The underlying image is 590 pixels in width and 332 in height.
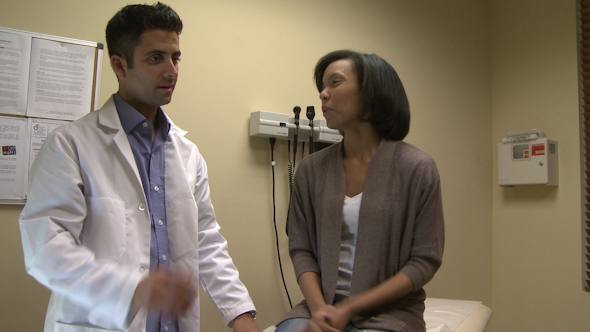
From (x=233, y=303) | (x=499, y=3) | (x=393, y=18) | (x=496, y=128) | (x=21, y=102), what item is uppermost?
(x=499, y=3)

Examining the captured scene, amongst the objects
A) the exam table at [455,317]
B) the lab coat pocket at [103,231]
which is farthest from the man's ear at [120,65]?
the exam table at [455,317]

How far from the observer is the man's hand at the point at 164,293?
1046mm

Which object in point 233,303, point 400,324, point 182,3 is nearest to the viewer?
point 400,324

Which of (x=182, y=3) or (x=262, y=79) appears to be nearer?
(x=182, y=3)

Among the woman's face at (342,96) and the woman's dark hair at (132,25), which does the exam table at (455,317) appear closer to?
the woman's face at (342,96)

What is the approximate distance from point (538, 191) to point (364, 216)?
7.40 ft

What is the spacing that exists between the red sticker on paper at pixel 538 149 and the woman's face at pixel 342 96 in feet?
6.55

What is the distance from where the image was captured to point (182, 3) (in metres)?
2.04

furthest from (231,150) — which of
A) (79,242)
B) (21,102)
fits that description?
(79,242)

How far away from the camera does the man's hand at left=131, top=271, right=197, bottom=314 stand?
3.43 ft

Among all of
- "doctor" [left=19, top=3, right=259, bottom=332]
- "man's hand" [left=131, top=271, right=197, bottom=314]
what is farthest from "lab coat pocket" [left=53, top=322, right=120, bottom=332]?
"man's hand" [left=131, top=271, right=197, bottom=314]

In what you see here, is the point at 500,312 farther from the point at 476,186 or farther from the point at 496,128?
the point at 496,128

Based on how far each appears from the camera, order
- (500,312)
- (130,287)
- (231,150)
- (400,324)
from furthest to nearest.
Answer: (500,312) < (231,150) < (400,324) < (130,287)

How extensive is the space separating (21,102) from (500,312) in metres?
3.16
